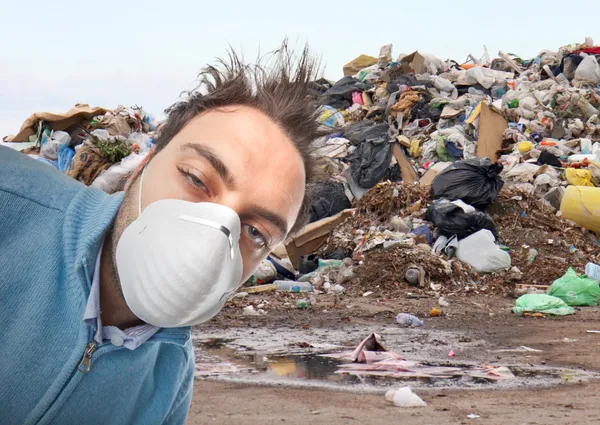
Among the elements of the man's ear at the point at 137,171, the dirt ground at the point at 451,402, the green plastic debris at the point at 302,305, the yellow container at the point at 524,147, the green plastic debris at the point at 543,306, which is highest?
the man's ear at the point at 137,171

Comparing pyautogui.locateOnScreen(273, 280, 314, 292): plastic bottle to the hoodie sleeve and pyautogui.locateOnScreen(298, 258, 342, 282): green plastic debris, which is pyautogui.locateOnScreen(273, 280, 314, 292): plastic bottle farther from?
the hoodie sleeve

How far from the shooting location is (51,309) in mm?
1553

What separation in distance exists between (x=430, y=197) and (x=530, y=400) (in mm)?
5623

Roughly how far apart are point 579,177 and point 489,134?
169 centimetres

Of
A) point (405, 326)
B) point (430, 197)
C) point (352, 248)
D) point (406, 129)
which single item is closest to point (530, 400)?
point (405, 326)

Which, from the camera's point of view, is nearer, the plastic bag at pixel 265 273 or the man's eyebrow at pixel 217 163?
the man's eyebrow at pixel 217 163

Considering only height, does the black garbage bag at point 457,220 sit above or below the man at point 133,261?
below

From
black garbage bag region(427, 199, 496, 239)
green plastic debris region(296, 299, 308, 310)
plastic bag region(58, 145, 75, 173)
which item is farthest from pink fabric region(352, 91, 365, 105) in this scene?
green plastic debris region(296, 299, 308, 310)

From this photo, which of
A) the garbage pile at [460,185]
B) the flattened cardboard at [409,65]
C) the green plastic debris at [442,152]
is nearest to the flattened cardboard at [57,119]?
the garbage pile at [460,185]

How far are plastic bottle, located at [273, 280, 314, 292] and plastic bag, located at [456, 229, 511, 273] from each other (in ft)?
5.72

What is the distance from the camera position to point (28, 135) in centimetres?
961

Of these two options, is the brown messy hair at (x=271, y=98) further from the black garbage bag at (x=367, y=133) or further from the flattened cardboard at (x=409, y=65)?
the flattened cardboard at (x=409, y=65)

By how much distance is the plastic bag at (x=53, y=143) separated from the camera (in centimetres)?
897

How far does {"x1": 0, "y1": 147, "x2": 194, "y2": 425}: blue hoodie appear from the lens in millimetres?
1514
